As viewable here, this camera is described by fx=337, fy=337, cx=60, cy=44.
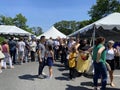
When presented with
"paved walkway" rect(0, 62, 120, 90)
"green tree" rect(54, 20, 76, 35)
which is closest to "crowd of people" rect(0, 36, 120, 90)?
"paved walkway" rect(0, 62, 120, 90)

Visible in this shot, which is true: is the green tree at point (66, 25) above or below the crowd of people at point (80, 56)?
above

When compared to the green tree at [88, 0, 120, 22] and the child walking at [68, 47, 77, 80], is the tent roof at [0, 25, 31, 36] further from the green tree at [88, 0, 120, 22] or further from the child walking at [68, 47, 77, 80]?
the green tree at [88, 0, 120, 22]

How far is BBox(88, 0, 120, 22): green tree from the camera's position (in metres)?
69.4

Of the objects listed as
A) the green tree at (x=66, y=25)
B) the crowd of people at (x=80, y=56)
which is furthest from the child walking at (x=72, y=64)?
the green tree at (x=66, y=25)

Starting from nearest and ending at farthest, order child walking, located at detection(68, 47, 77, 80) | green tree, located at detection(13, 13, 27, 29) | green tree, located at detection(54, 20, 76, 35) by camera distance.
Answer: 1. child walking, located at detection(68, 47, 77, 80)
2. green tree, located at detection(13, 13, 27, 29)
3. green tree, located at detection(54, 20, 76, 35)

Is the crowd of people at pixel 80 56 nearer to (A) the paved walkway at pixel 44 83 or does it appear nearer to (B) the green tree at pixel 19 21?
(A) the paved walkway at pixel 44 83

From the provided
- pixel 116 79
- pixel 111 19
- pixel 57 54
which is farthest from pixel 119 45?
pixel 57 54


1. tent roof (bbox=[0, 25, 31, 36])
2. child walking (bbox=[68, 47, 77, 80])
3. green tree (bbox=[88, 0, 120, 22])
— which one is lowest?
child walking (bbox=[68, 47, 77, 80])

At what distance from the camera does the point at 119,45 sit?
1936 centimetres

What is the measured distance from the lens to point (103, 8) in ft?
230

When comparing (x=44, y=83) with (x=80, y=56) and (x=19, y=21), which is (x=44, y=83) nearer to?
(x=80, y=56)

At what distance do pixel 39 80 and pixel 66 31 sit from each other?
11843 cm

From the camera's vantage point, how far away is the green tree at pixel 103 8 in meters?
69.4

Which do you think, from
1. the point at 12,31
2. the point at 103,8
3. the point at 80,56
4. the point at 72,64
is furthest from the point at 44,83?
the point at 103,8
